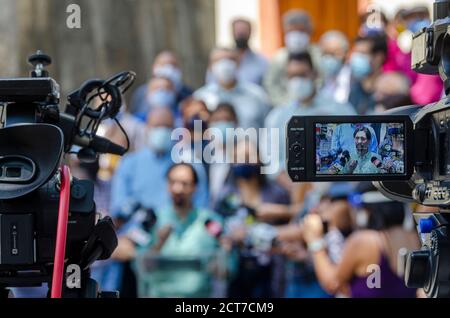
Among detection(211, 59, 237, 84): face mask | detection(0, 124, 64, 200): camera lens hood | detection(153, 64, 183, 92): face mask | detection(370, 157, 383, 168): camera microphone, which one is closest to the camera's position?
detection(0, 124, 64, 200): camera lens hood

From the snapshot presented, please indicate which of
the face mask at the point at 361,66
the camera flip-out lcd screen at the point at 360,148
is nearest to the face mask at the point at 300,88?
the face mask at the point at 361,66

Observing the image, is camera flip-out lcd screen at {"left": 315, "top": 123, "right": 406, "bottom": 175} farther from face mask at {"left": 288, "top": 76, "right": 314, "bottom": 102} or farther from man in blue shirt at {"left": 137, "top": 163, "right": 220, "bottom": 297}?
face mask at {"left": 288, "top": 76, "right": 314, "bottom": 102}

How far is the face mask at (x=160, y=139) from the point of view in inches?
290

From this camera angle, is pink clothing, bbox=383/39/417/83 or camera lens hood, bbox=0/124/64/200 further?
pink clothing, bbox=383/39/417/83

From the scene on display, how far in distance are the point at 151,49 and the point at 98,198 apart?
127cm

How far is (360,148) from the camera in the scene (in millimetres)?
3293

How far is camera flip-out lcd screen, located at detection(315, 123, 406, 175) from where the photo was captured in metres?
3.25

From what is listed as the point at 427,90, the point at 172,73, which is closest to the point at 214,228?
the point at 172,73

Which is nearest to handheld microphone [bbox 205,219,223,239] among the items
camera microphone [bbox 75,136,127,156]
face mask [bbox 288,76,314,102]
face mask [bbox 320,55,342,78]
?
face mask [bbox 288,76,314,102]

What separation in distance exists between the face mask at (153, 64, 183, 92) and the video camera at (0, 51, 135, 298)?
4211 mm

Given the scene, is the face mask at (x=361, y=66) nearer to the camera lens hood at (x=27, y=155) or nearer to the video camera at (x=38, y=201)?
the video camera at (x=38, y=201)

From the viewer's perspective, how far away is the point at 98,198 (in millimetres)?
7211
